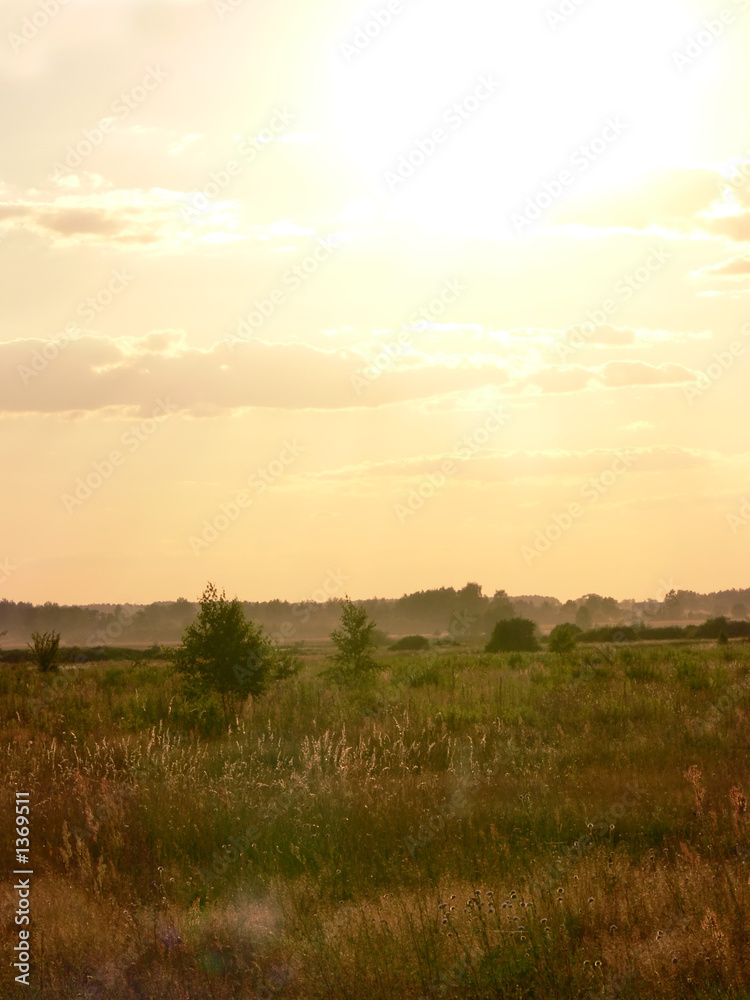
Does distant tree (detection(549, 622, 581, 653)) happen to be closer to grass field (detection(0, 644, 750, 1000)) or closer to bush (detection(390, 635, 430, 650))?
grass field (detection(0, 644, 750, 1000))

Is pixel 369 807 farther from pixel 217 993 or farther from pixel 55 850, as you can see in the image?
pixel 217 993

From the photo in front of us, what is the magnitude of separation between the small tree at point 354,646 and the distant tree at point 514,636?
37916 millimetres

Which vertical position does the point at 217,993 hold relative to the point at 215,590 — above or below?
below

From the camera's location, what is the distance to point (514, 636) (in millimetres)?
65312

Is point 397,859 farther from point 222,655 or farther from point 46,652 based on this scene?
point 46,652

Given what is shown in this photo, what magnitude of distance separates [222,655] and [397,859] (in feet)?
32.7

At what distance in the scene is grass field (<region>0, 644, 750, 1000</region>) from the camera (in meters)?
5.65

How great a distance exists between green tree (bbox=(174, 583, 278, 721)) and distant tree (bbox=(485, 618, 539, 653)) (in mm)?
47292

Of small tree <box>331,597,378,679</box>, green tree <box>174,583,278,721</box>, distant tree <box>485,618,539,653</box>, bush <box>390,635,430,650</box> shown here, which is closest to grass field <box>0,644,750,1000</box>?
green tree <box>174,583,278,721</box>

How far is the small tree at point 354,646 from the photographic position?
26.3m

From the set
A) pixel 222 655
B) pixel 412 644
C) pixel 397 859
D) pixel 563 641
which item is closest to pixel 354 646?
pixel 222 655

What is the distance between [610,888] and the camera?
673 cm

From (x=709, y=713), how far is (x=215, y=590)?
946cm

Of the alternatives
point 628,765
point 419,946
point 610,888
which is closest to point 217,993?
point 419,946
